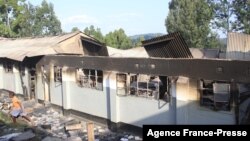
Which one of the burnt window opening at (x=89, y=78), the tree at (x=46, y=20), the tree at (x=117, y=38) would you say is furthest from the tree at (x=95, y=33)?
the burnt window opening at (x=89, y=78)

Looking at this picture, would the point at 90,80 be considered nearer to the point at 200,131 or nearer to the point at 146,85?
the point at 146,85

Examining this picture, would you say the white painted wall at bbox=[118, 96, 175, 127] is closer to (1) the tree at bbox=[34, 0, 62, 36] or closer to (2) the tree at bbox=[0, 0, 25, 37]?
(2) the tree at bbox=[0, 0, 25, 37]

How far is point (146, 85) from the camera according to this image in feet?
45.7

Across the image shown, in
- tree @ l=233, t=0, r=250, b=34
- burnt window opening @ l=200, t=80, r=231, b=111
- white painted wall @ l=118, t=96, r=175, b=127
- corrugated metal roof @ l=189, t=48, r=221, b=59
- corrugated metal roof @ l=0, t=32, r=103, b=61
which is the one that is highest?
tree @ l=233, t=0, r=250, b=34

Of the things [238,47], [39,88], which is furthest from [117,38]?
[238,47]

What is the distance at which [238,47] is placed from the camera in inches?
692

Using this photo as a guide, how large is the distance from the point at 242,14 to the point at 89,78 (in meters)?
27.4

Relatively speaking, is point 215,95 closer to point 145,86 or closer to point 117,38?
point 145,86

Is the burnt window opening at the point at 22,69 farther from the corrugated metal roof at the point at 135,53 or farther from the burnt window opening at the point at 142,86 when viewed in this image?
the burnt window opening at the point at 142,86

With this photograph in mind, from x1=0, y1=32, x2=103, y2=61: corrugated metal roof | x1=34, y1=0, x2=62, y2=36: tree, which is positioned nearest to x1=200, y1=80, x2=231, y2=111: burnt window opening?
x1=0, y1=32, x2=103, y2=61: corrugated metal roof

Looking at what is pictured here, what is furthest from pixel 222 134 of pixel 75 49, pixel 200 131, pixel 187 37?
pixel 187 37

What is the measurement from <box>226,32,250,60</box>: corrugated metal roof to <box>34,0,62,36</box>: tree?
43.4m

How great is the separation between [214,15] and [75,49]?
2454 centimetres

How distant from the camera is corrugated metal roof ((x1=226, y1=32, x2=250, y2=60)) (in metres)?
17.0
